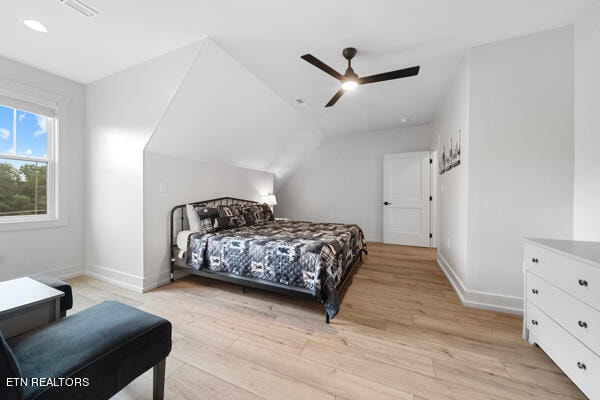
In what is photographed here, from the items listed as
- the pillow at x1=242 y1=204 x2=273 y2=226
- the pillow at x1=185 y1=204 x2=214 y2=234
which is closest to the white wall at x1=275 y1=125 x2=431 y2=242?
the pillow at x1=242 y1=204 x2=273 y2=226

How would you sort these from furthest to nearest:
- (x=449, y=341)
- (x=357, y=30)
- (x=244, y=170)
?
(x=244, y=170) < (x=357, y=30) < (x=449, y=341)

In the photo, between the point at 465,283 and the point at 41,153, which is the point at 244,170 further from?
the point at 465,283

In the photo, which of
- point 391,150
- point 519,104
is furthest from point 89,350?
point 391,150

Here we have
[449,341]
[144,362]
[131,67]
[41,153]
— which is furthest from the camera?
[41,153]

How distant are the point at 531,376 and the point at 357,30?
2.96m

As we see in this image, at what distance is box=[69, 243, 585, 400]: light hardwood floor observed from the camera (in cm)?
136

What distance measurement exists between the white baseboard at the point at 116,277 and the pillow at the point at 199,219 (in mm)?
831

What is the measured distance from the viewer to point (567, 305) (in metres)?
1.35

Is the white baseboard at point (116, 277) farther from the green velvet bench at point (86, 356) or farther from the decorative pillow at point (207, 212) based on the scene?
the green velvet bench at point (86, 356)

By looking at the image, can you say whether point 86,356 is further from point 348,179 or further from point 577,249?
point 348,179

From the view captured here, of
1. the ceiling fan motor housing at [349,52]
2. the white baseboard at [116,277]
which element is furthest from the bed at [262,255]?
the ceiling fan motor housing at [349,52]

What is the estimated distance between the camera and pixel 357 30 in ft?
6.98

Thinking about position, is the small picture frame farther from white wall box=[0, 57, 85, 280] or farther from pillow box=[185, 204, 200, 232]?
white wall box=[0, 57, 85, 280]

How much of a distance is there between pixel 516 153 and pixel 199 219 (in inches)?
143
